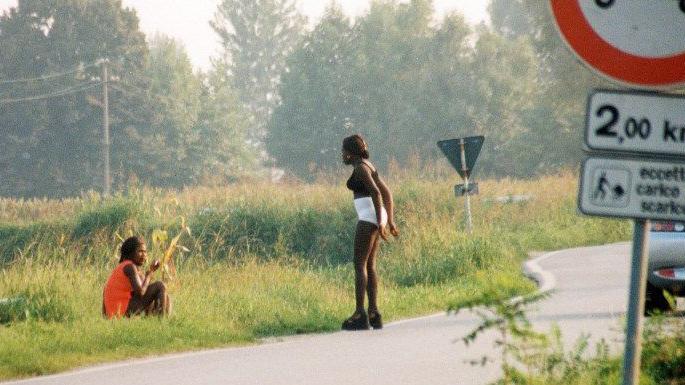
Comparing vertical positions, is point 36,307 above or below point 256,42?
below

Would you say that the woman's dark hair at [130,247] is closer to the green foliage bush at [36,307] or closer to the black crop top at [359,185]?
the green foliage bush at [36,307]

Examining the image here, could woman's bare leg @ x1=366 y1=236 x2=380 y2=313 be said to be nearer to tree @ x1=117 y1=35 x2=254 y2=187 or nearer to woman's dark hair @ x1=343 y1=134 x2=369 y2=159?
woman's dark hair @ x1=343 y1=134 x2=369 y2=159

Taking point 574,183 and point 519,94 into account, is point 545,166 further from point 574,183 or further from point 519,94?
point 574,183

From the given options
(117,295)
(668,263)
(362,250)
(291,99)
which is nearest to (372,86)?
(291,99)

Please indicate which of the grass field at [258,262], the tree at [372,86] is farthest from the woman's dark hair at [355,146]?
the tree at [372,86]

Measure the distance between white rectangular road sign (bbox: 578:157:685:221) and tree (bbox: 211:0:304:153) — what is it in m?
131

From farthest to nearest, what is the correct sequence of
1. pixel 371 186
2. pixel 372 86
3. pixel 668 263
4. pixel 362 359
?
pixel 372 86
pixel 668 263
pixel 371 186
pixel 362 359

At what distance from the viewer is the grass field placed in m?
12.9

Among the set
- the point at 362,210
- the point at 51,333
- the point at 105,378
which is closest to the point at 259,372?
the point at 105,378

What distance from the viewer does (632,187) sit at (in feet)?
17.8

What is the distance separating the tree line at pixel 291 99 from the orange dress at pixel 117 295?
55182mm

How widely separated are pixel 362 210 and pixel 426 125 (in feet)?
243

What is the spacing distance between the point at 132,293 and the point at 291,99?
254ft

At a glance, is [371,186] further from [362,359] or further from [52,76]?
[52,76]
